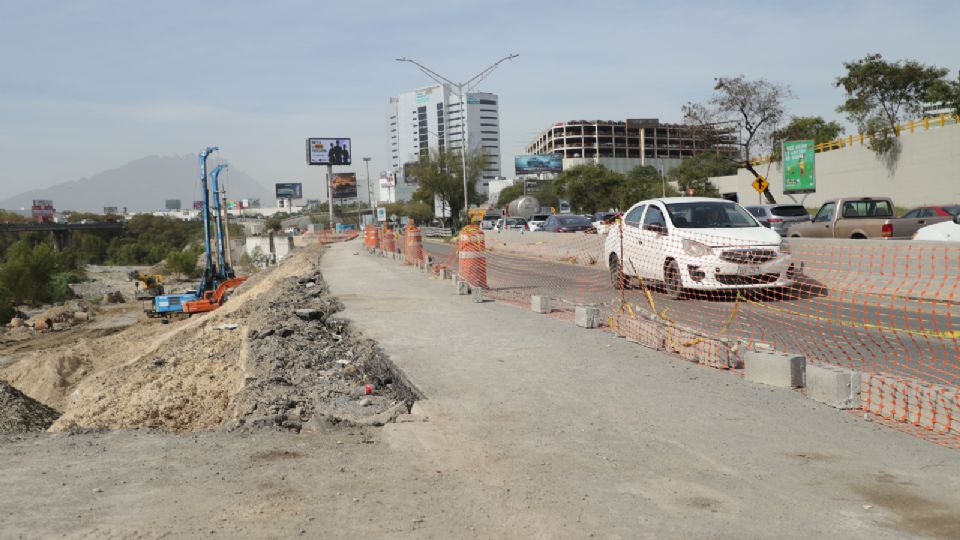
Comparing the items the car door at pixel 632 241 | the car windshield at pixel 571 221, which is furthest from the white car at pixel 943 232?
the car windshield at pixel 571 221

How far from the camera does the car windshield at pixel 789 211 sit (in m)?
29.5

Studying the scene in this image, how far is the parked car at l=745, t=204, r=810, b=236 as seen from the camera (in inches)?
1081

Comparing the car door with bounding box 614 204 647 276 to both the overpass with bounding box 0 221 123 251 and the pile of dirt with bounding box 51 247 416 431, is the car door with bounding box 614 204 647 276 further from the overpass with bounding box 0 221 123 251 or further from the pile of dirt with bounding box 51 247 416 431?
the overpass with bounding box 0 221 123 251

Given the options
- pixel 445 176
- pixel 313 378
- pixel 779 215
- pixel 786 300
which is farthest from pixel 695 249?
pixel 445 176

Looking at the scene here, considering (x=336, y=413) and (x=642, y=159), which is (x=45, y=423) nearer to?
(x=336, y=413)

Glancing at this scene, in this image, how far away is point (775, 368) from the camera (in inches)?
267

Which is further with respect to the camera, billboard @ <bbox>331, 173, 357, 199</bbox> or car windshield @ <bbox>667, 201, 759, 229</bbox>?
billboard @ <bbox>331, 173, 357, 199</bbox>

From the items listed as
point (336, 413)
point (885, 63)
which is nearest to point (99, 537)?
point (336, 413)

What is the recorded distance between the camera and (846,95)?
54.3 meters

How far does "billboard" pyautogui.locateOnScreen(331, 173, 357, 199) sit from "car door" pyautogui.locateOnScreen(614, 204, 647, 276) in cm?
12248

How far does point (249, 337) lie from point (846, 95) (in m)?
52.5

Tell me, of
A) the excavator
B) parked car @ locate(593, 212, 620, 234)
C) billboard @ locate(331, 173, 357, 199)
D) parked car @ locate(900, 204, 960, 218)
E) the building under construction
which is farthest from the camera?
the building under construction

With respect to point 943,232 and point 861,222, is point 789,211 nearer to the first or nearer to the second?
point 861,222

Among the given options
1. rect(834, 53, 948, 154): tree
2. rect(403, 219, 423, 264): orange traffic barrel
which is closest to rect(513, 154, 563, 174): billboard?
rect(834, 53, 948, 154): tree
